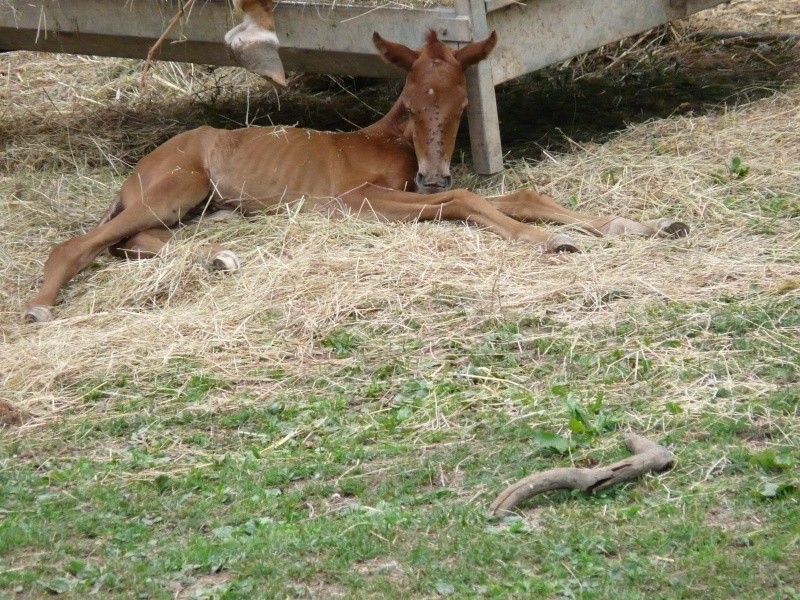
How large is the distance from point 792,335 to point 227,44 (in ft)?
10.9

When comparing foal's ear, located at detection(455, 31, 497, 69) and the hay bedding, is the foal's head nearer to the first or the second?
foal's ear, located at detection(455, 31, 497, 69)

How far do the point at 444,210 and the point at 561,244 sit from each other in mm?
1021

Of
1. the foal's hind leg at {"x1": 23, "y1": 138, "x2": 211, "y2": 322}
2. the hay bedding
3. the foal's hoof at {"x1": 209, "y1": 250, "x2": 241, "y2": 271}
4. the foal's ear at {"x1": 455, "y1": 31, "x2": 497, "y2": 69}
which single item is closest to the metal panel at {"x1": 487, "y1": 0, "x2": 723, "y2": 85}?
the foal's ear at {"x1": 455, "y1": 31, "x2": 497, "y2": 69}

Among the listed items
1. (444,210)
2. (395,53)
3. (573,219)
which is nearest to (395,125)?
(395,53)

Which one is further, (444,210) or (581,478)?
(444,210)

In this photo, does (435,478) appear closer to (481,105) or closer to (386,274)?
(386,274)

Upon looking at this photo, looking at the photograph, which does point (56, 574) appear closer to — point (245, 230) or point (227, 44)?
point (227, 44)

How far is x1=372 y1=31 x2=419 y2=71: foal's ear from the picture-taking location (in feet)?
24.8

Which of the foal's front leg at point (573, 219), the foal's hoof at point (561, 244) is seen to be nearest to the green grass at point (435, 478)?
the foal's hoof at point (561, 244)

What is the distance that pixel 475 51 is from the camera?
24.5ft

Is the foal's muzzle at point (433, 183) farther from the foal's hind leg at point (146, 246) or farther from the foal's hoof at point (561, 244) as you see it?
the foal's hind leg at point (146, 246)

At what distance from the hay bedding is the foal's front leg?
0.15m

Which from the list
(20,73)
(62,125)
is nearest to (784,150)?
(62,125)

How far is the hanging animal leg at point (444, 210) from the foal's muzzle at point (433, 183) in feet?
0.38
